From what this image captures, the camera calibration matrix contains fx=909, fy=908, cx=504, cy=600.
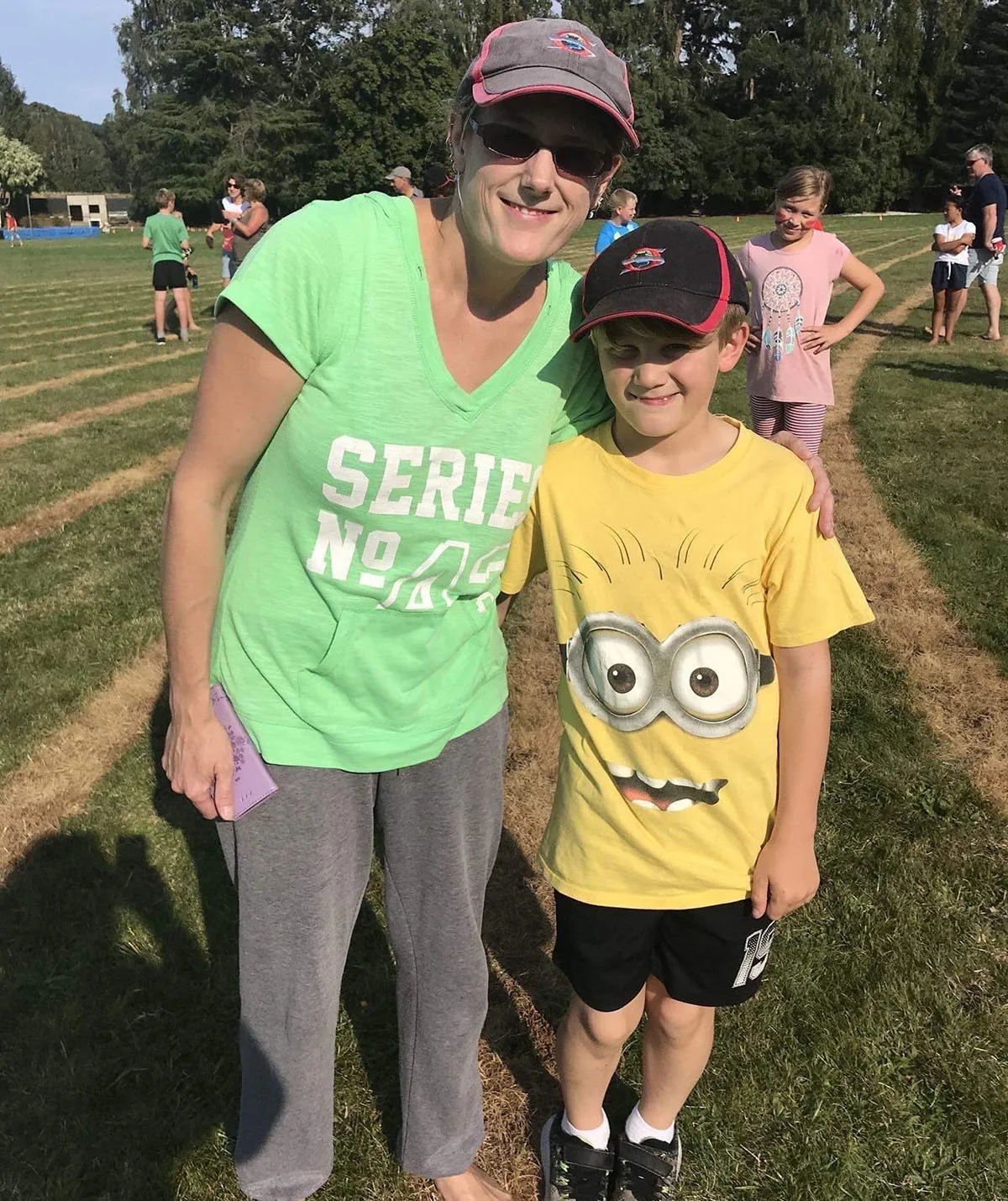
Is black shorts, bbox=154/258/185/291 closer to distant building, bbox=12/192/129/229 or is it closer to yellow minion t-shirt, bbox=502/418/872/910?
yellow minion t-shirt, bbox=502/418/872/910

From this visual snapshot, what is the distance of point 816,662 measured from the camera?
170 centimetres

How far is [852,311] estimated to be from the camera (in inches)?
235

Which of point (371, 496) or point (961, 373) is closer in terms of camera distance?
point (371, 496)

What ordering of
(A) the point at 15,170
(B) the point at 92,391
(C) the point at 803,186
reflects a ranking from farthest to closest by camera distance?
(A) the point at 15,170 < (B) the point at 92,391 < (C) the point at 803,186

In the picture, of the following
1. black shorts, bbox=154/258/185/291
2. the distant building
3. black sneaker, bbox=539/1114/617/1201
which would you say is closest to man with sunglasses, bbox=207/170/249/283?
black shorts, bbox=154/258/185/291

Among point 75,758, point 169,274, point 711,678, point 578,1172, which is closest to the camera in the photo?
point 711,678

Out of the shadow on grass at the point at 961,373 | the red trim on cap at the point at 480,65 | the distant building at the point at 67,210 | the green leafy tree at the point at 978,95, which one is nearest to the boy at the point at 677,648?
the red trim on cap at the point at 480,65

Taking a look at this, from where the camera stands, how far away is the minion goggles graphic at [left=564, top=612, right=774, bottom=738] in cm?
173

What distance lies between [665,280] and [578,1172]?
200 cm

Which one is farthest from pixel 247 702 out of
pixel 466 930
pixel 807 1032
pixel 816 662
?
pixel 807 1032

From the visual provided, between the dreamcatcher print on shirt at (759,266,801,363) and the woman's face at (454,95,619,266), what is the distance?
4453 millimetres

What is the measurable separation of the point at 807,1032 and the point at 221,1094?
166 cm

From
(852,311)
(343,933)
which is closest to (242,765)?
(343,933)

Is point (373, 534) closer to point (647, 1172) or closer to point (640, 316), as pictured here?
point (640, 316)
